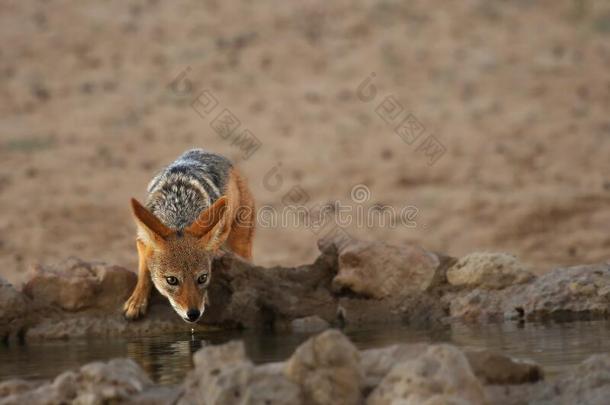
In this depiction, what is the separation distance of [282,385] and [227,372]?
9.6 inches

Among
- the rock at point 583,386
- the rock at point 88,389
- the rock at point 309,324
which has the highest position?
the rock at point 309,324

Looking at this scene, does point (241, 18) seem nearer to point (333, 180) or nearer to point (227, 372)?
point (333, 180)

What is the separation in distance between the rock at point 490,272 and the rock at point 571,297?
0.94ft

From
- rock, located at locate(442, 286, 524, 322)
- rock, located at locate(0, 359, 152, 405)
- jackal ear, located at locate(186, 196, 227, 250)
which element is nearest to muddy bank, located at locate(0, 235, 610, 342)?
rock, located at locate(442, 286, 524, 322)

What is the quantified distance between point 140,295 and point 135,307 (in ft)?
0.32

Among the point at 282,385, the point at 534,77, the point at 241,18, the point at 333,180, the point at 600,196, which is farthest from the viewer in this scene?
the point at 241,18

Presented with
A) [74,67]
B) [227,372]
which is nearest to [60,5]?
[74,67]

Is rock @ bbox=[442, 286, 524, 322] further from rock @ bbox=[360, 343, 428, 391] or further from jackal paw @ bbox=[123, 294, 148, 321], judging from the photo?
rock @ bbox=[360, 343, 428, 391]

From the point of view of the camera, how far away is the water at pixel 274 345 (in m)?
6.51

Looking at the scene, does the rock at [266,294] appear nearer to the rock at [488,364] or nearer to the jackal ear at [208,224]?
the jackal ear at [208,224]

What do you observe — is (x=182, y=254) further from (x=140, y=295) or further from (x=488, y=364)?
(x=488, y=364)

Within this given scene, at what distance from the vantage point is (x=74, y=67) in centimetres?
2045

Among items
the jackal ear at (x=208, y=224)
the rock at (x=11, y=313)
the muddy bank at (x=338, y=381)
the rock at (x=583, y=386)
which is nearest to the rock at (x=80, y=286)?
the rock at (x=11, y=313)

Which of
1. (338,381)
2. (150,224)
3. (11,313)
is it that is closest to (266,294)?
(150,224)
